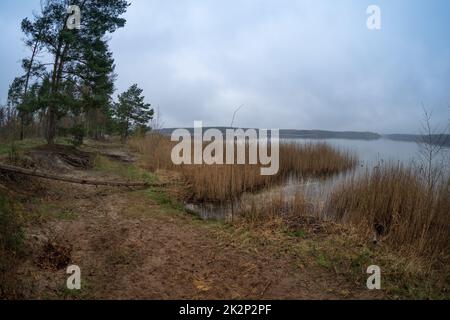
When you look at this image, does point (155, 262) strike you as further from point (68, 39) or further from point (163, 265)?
point (68, 39)

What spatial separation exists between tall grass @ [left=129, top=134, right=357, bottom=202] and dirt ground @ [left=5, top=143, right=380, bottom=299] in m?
2.31

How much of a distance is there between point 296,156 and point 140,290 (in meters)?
10.6

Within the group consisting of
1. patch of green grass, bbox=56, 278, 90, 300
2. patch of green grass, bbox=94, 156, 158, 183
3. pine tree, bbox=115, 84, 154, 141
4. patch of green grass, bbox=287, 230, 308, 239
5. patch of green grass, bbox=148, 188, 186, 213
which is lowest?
patch of green grass, bbox=56, 278, 90, 300

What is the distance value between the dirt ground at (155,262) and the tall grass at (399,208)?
169 cm

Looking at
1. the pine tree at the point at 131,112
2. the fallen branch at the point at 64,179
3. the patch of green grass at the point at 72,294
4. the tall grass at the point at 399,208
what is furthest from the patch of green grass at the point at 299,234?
the pine tree at the point at 131,112

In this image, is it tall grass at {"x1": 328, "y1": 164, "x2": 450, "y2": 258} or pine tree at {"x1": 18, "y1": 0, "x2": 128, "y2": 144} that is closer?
tall grass at {"x1": 328, "y1": 164, "x2": 450, "y2": 258}

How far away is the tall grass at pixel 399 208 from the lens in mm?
4004

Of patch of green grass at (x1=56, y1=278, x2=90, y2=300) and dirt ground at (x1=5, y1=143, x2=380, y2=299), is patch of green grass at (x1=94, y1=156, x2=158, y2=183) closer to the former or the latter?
dirt ground at (x1=5, y1=143, x2=380, y2=299)

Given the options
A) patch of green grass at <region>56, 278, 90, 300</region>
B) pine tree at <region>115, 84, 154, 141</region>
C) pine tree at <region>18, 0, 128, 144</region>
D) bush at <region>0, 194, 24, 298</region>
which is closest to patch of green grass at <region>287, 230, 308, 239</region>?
patch of green grass at <region>56, 278, 90, 300</region>

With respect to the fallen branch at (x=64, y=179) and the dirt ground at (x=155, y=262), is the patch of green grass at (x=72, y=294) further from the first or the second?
the fallen branch at (x=64, y=179)

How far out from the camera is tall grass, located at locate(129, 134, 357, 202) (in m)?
7.47

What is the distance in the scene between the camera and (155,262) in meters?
3.42
